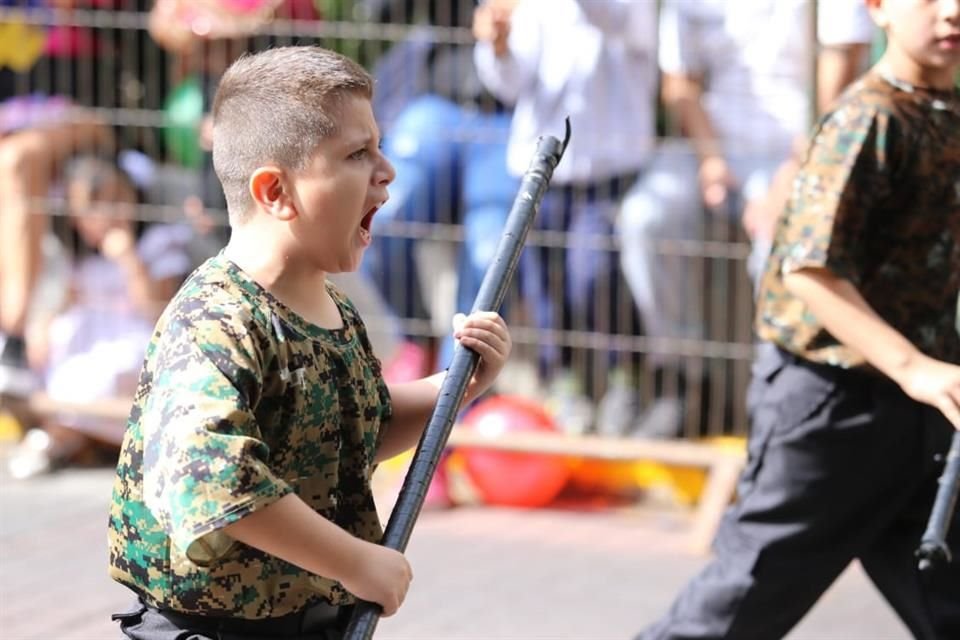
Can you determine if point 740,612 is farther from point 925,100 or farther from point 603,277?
point 603,277

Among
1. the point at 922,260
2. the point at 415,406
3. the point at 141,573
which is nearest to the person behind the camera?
the point at 141,573

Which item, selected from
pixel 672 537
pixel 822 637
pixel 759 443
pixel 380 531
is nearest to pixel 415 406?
pixel 380 531

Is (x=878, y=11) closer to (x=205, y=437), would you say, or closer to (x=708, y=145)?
(x=205, y=437)

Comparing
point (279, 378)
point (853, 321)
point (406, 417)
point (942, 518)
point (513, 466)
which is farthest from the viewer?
point (513, 466)

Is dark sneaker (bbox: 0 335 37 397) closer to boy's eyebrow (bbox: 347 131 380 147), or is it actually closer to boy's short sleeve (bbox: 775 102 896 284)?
boy's short sleeve (bbox: 775 102 896 284)

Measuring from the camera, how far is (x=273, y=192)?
7.12ft

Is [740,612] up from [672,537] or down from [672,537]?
up

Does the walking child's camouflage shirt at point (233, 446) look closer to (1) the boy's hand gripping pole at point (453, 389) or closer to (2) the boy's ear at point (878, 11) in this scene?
(1) the boy's hand gripping pole at point (453, 389)

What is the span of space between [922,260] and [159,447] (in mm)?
1759

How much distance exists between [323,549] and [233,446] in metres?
0.17

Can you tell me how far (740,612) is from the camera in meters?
3.32

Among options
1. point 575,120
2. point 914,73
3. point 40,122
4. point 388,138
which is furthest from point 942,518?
point 40,122

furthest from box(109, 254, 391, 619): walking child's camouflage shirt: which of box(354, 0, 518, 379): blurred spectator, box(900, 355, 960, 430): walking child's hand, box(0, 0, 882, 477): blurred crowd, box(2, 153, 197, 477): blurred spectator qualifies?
box(2, 153, 197, 477): blurred spectator

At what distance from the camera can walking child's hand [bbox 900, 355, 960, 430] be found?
2922 mm
